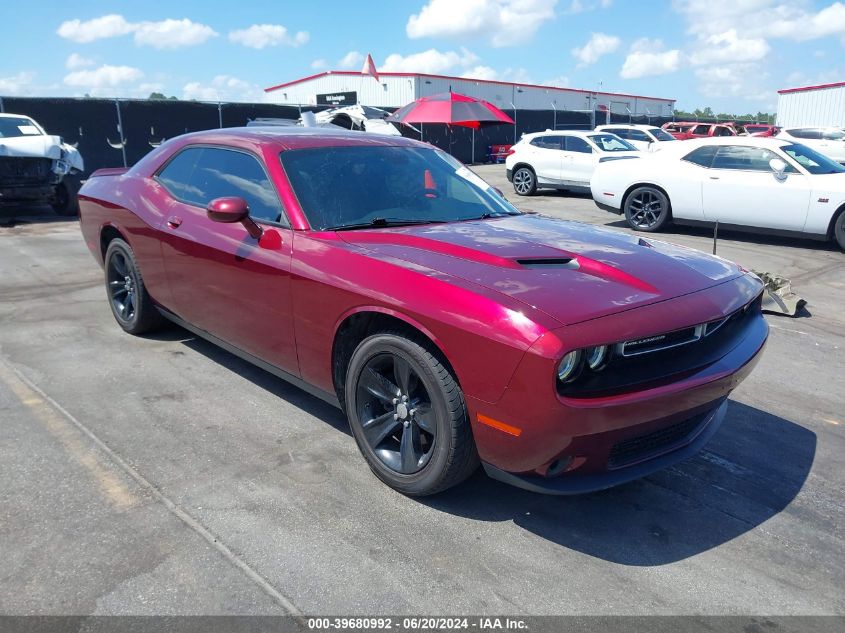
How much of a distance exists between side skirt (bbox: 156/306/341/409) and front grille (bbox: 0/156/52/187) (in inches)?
334

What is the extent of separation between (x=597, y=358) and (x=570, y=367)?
132 millimetres

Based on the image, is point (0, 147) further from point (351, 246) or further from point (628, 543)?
point (628, 543)

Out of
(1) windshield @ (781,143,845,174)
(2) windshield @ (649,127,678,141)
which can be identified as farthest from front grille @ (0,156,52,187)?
(2) windshield @ (649,127,678,141)

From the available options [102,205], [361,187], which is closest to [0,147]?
[102,205]

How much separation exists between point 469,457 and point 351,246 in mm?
1150

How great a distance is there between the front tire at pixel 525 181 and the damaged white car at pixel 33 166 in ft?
30.8

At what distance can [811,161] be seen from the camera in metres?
9.66

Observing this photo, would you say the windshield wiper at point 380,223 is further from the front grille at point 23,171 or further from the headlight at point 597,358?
the front grille at point 23,171

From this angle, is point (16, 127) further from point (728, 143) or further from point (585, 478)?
point (585, 478)

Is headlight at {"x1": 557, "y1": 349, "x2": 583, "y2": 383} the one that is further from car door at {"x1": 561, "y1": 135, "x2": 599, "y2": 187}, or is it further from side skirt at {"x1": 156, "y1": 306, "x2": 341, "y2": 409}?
car door at {"x1": 561, "y1": 135, "x2": 599, "y2": 187}

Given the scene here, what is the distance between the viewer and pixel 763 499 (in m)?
3.20

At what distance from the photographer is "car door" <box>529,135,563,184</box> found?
1573 cm

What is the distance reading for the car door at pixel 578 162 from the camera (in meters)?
15.4

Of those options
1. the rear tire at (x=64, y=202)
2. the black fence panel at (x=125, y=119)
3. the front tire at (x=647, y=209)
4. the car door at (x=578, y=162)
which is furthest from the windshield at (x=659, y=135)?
the rear tire at (x=64, y=202)
